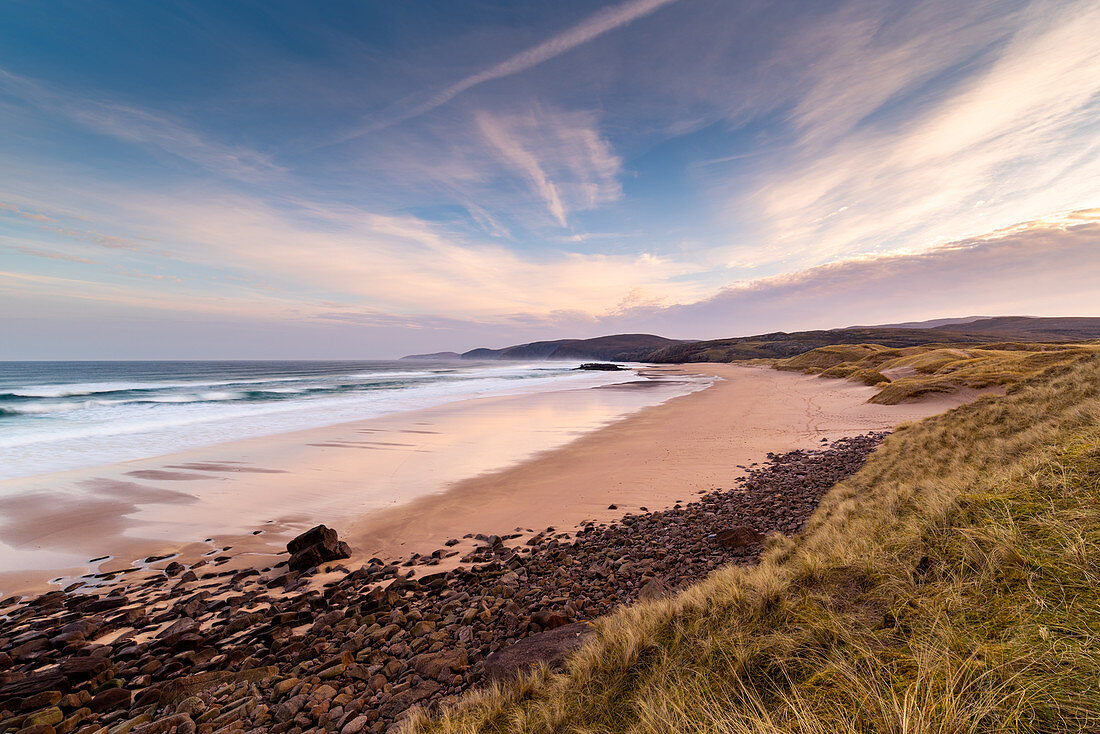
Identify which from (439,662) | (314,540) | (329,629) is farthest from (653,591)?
(314,540)

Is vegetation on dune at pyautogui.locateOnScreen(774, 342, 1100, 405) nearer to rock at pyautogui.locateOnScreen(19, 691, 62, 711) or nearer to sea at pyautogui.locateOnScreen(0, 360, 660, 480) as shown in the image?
rock at pyautogui.locateOnScreen(19, 691, 62, 711)

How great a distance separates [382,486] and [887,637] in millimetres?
12038

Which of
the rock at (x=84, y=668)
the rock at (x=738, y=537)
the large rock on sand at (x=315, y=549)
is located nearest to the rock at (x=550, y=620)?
the rock at (x=738, y=537)

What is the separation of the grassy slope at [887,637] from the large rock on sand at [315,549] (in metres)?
5.12

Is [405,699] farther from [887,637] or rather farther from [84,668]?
[887,637]

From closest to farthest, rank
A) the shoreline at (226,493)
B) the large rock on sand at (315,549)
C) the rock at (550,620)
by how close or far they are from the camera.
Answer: the rock at (550,620) → the large rock on sand at (315,549) → the shoreline at (226,493)

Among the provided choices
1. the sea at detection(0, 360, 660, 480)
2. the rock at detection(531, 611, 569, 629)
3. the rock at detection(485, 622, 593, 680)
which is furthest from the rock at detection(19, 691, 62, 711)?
the sea at detection(0, 360, 660, 480)

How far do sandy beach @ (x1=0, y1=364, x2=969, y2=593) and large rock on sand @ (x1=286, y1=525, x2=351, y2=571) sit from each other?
0.42 meters

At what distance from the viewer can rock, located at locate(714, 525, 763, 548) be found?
7.12m

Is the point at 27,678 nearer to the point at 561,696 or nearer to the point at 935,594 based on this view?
the point at 561,696

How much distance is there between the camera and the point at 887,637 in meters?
3.05

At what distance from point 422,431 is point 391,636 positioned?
652 inches

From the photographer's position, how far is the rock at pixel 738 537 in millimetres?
7117

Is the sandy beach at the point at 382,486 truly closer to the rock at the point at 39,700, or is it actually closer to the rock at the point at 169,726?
the rock at the point at 39,700
